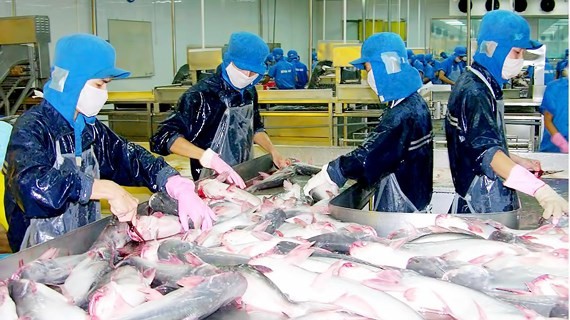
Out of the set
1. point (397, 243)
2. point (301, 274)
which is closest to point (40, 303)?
point (301, 274)

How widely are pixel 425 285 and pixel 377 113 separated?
212 inches

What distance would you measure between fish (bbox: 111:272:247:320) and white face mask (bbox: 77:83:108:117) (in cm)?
121

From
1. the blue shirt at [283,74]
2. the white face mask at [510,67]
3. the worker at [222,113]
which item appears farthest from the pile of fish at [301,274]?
the blue shirt at [283,74]

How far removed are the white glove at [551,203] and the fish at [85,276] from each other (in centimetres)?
167

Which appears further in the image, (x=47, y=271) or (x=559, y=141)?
(x=559, y=141)

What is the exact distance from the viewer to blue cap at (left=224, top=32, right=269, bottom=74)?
3807mm

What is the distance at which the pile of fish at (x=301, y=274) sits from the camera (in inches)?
66.7

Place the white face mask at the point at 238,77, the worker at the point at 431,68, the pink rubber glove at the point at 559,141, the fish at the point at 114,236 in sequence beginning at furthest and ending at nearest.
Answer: the worker at the point at 431,68 < the pink rubber glove at the point at 559,141 < the white face mask at the point at 238,77 < the fish at the point at 114,236

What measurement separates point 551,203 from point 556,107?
2.78m

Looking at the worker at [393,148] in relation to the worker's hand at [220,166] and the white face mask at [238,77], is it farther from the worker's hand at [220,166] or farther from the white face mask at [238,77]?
the white face mask at [238,77]

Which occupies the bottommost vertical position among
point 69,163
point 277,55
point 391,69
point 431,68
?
point 69,163

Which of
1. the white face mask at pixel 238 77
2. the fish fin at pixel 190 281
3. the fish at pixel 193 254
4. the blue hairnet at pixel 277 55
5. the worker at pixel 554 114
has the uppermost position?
the blue hairnet at pixel 277 55

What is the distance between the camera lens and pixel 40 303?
176 cm

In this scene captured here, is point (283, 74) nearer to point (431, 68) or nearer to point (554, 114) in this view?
point (431, 68)
